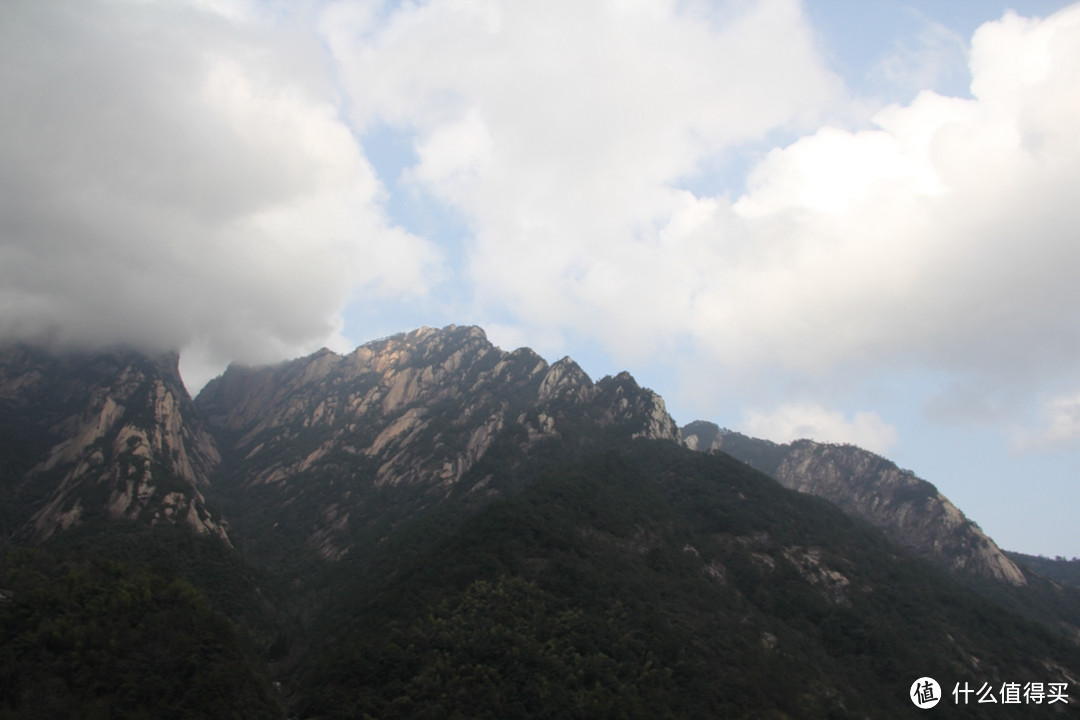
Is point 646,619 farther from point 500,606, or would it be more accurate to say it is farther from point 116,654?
point 116,654

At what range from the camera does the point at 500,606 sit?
103938 millimetres

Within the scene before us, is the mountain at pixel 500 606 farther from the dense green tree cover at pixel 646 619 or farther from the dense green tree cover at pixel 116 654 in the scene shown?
the dense green tree cover at pixel 646 619

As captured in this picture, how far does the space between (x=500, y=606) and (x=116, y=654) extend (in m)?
57.1

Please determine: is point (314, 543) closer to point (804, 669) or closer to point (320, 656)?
point (320, 656)

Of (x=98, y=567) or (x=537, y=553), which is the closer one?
(x=98, y=567)

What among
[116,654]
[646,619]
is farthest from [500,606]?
[116,654]

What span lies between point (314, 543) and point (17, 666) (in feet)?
402

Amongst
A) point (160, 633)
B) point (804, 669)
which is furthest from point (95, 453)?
point (804, 669)

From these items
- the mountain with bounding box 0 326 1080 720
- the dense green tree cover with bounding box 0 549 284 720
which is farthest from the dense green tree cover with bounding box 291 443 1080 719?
the dense green tree cover with bounding box 0 549 284 720

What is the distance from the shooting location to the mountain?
82.7 m

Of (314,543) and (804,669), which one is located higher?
(314,543)

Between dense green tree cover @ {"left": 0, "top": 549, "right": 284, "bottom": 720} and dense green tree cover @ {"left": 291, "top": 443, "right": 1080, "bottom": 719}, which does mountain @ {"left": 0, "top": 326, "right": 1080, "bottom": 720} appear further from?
dense green tree cover @ {"left": 291, "top": 443, "right": 1080, "bottom": 719}

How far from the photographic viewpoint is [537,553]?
122 meters

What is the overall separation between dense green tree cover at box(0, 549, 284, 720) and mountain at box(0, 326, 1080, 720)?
314 mm
